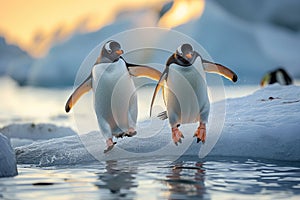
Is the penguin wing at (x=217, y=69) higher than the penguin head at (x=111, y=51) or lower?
lower

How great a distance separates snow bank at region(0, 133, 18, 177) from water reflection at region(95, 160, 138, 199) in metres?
0.84

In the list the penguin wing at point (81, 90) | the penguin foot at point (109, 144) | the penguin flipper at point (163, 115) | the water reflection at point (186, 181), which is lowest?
the water reflection at point (186, 181)

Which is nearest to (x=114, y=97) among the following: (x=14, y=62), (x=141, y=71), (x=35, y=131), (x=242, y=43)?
(x=141, y=71)

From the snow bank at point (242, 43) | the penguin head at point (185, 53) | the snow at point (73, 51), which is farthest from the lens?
the snow at point (73, 51)

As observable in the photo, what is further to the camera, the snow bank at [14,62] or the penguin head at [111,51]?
the snow bank at [14,62]

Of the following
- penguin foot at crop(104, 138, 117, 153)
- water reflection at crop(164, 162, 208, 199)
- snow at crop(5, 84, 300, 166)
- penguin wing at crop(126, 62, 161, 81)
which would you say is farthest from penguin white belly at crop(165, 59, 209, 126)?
water reflection at crop(164, 162, 208, 199)

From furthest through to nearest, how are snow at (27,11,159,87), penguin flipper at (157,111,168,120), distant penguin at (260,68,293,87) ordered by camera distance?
1. snow at (27,11,159,87)
2. distant penguin at (260,68,293,87)
3. penguin flipper at (157,111,168,120)

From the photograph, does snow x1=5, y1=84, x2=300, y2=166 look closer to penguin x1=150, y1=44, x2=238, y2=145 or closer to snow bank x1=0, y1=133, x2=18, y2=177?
penguin x1=150, y1=44, x2=238, y2=145

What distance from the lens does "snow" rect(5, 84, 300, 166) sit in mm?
6809

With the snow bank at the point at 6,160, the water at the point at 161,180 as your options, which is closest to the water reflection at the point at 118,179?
the water at the point at 161,180

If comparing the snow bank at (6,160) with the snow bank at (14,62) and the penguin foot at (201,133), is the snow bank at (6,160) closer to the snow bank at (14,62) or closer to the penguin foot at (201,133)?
the penguin foot at (201,133)

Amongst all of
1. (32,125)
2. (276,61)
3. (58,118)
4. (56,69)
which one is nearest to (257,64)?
(276,61)

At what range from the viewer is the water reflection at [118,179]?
4.82 metres

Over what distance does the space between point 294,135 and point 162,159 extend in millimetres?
1391
